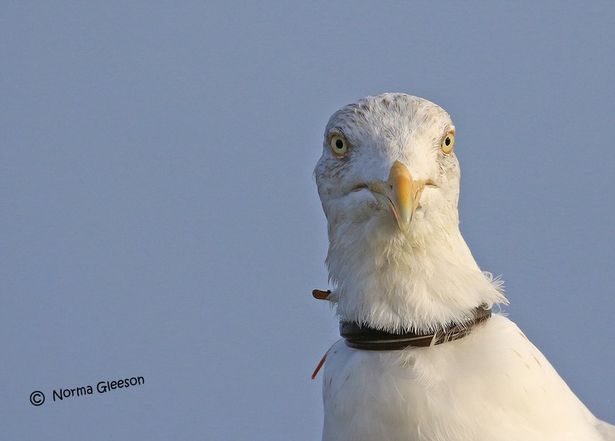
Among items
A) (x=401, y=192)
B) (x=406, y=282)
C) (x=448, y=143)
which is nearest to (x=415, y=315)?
(x=406, y=282)

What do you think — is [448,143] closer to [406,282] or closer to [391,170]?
[391,170]

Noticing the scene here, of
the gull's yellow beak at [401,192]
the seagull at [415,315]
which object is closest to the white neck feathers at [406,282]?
the seagull at [415,315]

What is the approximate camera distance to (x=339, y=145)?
163 inches

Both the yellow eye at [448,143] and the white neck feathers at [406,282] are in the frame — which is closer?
the white neck feathers at [406,282]

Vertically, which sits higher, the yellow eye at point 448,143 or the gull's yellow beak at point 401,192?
the yellow eye at point 448,143

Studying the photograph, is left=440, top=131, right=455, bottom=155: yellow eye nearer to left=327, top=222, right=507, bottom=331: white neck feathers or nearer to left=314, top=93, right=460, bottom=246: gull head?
left=314, top=93, right=460, bottom=246: gull head

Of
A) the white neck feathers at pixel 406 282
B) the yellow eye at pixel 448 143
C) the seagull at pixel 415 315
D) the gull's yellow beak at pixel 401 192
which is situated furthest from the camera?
the yellow eye at pixel 448 143

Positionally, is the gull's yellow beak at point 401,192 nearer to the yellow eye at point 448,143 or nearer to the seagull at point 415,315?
the seagull at point 415,315

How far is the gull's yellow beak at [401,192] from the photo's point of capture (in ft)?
12.0

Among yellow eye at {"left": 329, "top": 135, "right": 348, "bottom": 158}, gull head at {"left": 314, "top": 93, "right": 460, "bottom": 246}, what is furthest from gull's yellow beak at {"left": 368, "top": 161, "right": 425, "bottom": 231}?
yellow eye at {"left": 329, "top": 135, "right": 348, "bottom": 158}

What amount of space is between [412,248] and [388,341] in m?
0.36

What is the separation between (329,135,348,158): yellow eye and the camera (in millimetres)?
4098

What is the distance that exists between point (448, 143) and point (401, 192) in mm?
593

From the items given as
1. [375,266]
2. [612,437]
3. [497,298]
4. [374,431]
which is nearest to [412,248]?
[375,266]
